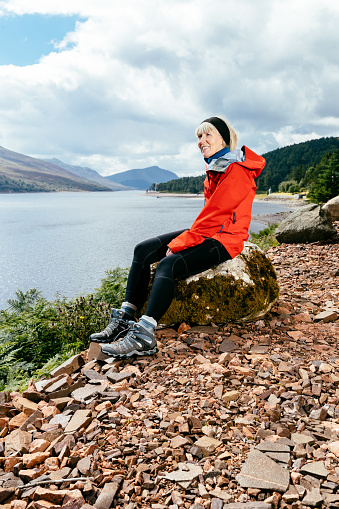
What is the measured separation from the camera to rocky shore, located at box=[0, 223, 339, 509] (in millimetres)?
2316

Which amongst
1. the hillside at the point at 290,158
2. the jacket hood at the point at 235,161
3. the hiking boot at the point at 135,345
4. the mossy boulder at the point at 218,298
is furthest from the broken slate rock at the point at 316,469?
the hillside at the point at 290,158

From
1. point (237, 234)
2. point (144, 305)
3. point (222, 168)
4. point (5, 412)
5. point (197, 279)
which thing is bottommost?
point (5, 412)

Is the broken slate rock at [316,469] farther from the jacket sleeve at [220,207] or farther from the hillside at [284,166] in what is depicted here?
the hillside at [284,166]

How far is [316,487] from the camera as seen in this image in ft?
7.41

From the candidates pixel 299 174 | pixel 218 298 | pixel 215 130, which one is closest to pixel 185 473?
pixel 218 298

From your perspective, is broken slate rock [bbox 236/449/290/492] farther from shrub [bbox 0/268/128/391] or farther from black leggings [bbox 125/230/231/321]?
shrub [bbox 0/268/128/391]

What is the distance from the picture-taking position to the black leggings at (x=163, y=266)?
4.43 metres

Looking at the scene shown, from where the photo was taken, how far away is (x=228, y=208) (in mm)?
4613

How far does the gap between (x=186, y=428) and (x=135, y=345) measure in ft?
4.94

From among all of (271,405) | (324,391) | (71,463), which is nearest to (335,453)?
(271,405)

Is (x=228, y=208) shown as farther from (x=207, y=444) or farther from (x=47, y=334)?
(x=47, y=334)

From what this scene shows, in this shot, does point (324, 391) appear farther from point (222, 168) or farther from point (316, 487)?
point (222, 168)

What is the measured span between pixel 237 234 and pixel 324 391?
7.18 ft

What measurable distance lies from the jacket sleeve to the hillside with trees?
3680cm
